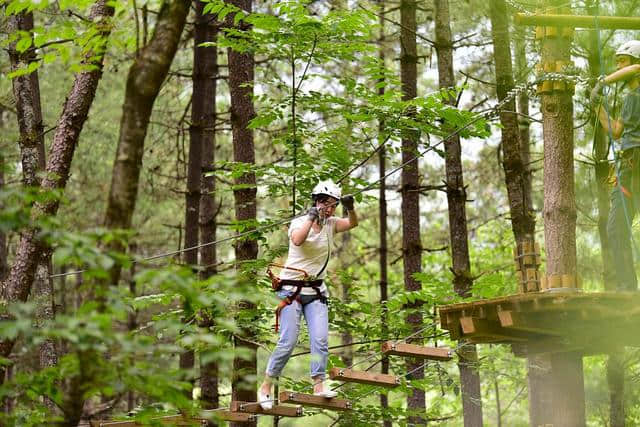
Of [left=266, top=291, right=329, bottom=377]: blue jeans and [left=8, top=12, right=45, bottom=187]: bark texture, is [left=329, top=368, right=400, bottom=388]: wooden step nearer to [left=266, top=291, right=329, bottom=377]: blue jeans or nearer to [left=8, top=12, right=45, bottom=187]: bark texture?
[left=266, top=291, right=329, bottom=377]: blue jeans

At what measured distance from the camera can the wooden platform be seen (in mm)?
6062

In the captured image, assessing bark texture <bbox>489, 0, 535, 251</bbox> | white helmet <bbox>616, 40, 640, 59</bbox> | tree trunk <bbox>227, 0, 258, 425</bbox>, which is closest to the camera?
white helmet <bbox>616, 40, 640, 59</bbox>

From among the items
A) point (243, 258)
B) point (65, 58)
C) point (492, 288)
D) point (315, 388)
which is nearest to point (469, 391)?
point (492, 288)

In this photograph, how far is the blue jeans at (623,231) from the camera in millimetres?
6621

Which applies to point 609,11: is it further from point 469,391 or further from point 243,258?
point 243,258

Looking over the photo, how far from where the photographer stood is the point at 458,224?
10773mm

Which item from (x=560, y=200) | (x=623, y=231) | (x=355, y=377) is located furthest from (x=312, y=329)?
(x=623, y=231)

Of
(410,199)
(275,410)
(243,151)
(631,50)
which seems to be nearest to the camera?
(631,50)

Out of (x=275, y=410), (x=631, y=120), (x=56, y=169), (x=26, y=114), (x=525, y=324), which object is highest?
(x=26, y=114)

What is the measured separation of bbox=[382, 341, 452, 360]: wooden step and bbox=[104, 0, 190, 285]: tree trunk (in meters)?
3.14

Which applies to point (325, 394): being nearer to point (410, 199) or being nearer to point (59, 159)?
point (59, 159)

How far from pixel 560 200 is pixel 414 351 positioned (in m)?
1.66

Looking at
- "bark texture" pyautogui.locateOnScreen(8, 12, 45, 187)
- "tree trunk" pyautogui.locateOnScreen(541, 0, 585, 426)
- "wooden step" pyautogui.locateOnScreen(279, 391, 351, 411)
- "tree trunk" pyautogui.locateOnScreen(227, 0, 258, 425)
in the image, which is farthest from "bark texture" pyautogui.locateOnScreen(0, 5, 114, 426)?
"tree trunk" pyautogui.locateOnScreen(541, 0, 585, 426)

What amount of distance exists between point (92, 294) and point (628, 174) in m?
4.37
